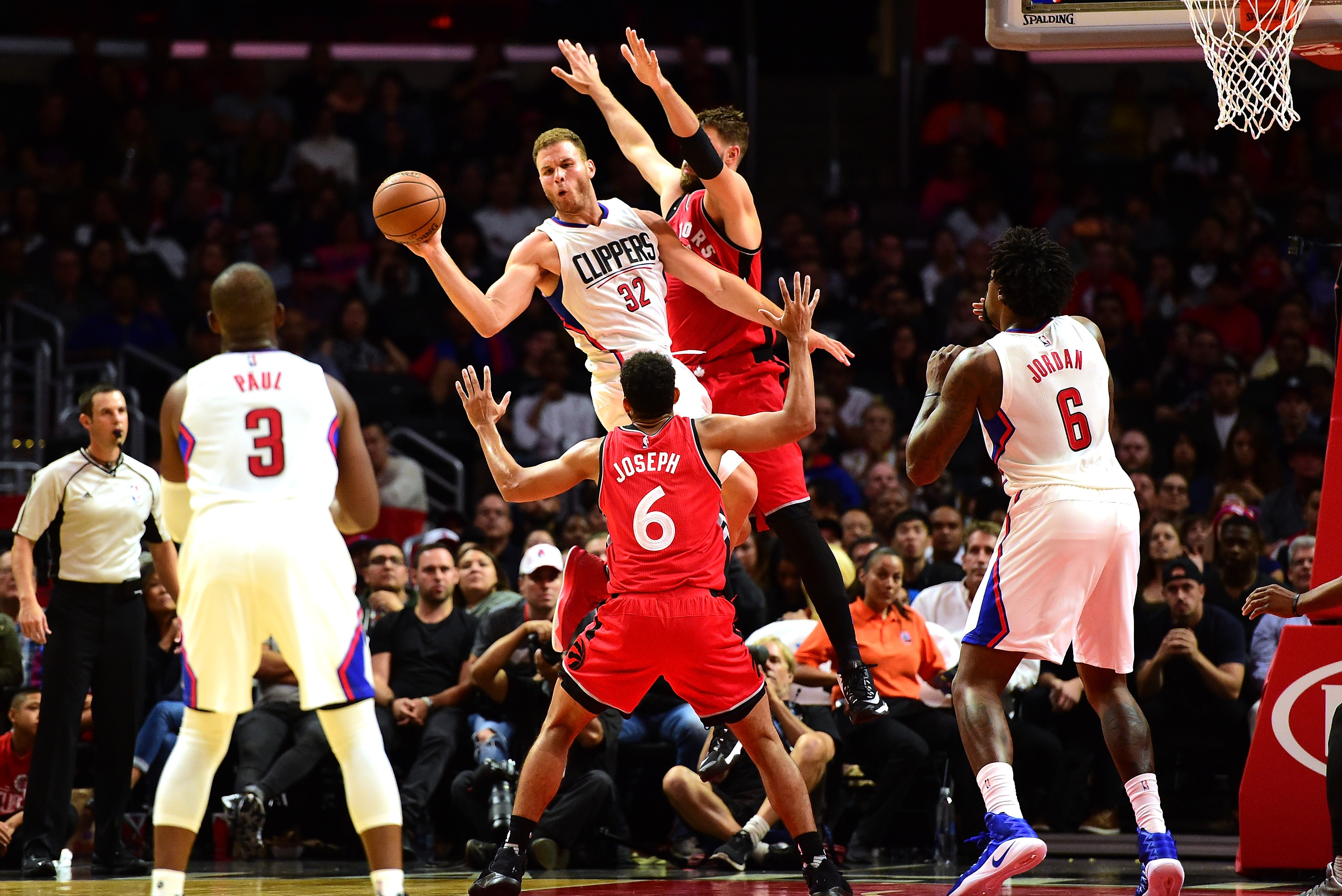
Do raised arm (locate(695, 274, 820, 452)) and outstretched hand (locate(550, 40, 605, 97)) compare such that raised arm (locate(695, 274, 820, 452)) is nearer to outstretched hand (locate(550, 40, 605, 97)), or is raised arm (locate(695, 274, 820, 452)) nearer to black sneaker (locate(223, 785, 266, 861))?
outstretched hand (locate(550, 40, 605, 97))

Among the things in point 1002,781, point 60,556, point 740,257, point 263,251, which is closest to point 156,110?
point 263,251

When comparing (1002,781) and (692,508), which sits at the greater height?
(692,508)

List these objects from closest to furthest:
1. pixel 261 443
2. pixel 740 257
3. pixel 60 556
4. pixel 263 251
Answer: pixel 261 443 → pixel 740 257 → pixel 60 556 → pixel 263 251

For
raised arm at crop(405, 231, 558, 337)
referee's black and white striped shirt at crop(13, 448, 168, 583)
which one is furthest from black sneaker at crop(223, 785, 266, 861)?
raised arm at crop(405, 231, 558, 337)

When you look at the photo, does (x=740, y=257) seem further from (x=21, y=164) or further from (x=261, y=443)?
(x=21, y=164)

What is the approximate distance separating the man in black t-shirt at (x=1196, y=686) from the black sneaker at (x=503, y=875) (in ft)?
16.0

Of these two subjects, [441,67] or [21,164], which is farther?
[441,67]

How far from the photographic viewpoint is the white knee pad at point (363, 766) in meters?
5.27

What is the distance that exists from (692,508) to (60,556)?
14.5 ft

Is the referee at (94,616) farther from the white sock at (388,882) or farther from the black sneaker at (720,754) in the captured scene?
the white sock at (388,882)

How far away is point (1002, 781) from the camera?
6.04 metres

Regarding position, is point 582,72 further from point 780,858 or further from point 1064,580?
point 780,858

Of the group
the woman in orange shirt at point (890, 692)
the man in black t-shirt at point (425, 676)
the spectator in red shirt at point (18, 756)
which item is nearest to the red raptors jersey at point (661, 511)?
the woman in orange shirt at point (890, 692)

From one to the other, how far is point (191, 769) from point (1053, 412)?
3.33 meters
